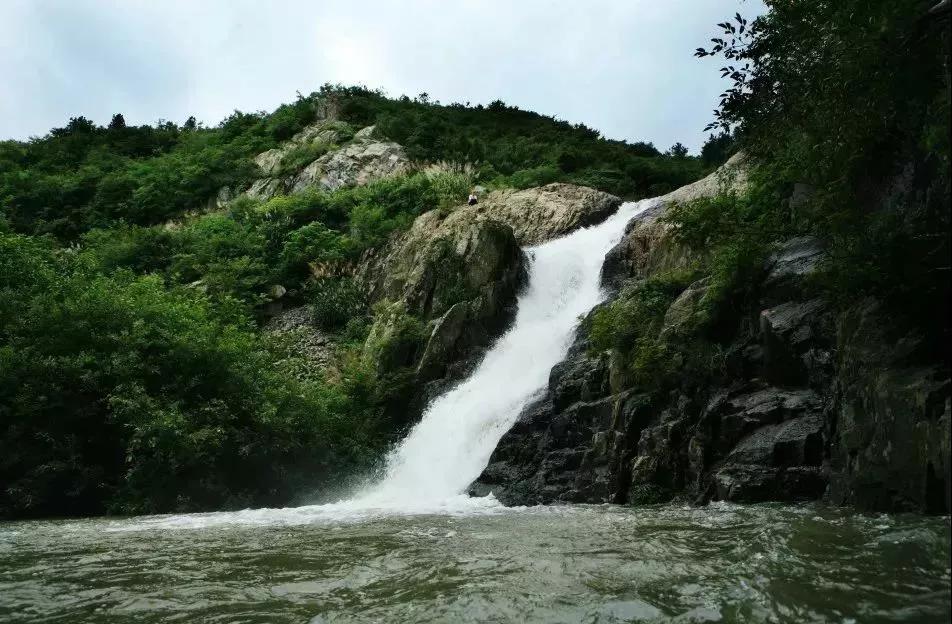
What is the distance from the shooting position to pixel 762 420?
31.6 ft

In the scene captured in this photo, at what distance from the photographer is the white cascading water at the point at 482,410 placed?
40.6 ft

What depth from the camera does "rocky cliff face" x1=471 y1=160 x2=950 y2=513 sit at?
629 centimetres

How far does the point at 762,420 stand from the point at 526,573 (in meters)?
5.93

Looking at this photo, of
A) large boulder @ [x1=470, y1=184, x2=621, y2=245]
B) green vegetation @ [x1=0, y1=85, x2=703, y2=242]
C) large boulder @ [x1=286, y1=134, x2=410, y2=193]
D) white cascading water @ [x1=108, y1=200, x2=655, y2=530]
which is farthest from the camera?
large boulder @ [x1=286, y1=134, x2=410, y2=193]

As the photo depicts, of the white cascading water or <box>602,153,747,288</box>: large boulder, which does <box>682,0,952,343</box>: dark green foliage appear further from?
<box>602,153,747,288</box>: large boulder

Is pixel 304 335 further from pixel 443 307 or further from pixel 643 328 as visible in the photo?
pixel 643 328

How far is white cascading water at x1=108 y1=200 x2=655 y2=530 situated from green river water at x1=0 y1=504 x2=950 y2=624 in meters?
3.69

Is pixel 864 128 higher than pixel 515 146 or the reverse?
the reverse

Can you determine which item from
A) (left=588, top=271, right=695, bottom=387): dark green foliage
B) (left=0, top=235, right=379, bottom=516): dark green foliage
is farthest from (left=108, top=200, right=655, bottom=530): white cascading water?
(left=588, top=271, right=695, bottom=387): dark green foliage

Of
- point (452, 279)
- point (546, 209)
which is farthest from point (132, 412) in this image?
point (546, 209)

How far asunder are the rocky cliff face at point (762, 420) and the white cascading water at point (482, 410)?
129 centimetres

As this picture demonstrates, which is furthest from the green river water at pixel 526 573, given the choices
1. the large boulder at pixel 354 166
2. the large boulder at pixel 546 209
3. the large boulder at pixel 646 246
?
the large boulder at pixel 354 166

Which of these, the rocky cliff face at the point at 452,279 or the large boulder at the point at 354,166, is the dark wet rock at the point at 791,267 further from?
the large boulder at the point at 354,166

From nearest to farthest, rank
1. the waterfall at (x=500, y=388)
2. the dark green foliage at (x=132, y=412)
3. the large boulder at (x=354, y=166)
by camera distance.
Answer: the dark green foliage at (x=132, y=412), the waterfall at (x=500, y=388), the large boulder at (x=354, y=166)
